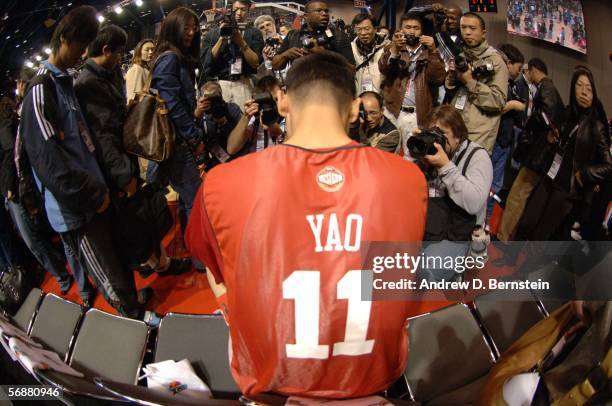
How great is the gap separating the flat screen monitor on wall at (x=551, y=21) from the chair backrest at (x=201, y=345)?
7.34 metres

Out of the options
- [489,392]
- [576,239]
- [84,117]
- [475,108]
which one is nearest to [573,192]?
[576,239]

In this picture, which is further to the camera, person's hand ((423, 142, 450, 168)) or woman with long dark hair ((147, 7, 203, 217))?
woman with long dark hair ((147, 7, 203, 217))

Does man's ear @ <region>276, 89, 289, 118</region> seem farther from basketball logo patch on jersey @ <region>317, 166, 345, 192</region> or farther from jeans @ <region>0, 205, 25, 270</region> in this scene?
jeans @ <region>0, 205, 25, 270</region>

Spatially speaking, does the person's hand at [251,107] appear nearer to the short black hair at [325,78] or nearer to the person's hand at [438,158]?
the person's hand at [438,158]

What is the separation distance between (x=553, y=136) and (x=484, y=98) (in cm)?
62

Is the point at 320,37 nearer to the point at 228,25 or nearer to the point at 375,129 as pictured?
the point at 228,25

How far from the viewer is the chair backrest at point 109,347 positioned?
6.18ft

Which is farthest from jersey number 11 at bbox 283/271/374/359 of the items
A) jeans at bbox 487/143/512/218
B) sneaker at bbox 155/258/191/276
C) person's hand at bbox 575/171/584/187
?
jeans at bbox 487/143/512/218

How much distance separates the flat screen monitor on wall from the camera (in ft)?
22.7

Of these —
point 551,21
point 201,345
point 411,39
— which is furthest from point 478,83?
point 551,21

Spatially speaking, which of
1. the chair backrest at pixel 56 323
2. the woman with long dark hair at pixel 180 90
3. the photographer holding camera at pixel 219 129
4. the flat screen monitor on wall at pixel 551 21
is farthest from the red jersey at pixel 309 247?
the flat screen monitor on wall at pixel 551 21

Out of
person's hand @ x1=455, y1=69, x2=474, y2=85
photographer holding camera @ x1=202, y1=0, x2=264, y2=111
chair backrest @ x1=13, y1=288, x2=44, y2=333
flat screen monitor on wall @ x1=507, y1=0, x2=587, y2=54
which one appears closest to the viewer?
chair backrest @ x1=13, y1=288, x2=44, y2=333

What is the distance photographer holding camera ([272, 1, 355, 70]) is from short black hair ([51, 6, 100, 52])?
1818 mm

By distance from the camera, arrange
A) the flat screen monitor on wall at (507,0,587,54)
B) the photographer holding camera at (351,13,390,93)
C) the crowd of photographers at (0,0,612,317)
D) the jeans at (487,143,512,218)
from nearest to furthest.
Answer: the crowd of photographers at (0,0,612,317), the photographer holding camera at (351,13,390,93), the jeans at (487,143,512,218), the flat screen monitor on wall at (507,0,587,54)
